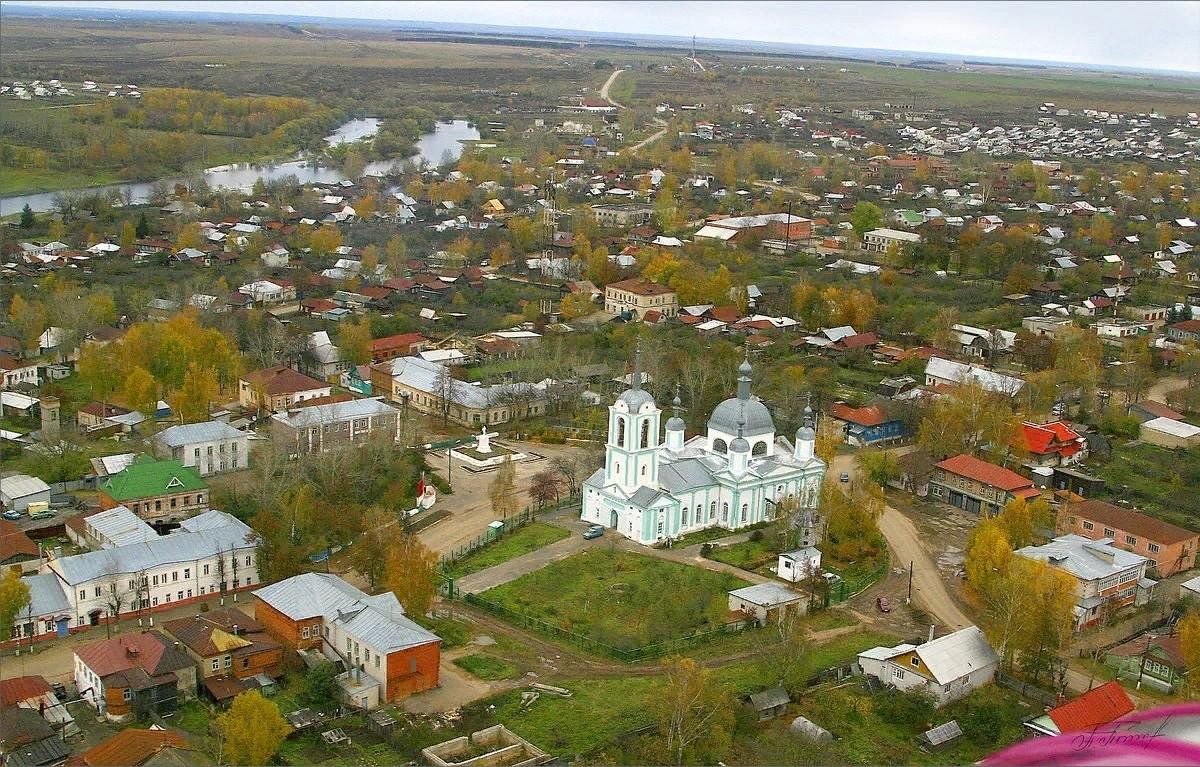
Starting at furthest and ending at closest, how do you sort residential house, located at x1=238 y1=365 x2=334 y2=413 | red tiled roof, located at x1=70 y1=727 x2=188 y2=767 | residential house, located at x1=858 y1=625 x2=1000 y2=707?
residential house, located at x1=238 y1=365 x2=334 y2=413, residential house, located at x1=858 y1=625 x2=1000 y2=707, red tiled roof, located at x1=70 y1=727 x2=188 y2=767

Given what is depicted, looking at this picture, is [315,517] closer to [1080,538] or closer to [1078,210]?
[1080,538]

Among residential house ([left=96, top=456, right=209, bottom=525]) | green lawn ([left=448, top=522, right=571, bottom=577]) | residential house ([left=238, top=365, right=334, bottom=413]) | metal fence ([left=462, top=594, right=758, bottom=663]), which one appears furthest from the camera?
residential house ([left=238, top=365, right=334, bottom=413])

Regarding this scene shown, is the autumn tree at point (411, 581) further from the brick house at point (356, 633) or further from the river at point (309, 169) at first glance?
the river at point (309, 169)

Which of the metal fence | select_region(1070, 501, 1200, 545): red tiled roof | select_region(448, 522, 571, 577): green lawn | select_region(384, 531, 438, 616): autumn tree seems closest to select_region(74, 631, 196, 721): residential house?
select_region(384, 531, 438, 616): autumn tree

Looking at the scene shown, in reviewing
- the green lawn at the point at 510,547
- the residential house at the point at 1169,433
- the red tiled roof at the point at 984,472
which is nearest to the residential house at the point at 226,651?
the green lawn at the point at 510,547

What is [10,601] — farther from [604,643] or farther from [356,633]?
[604,643]

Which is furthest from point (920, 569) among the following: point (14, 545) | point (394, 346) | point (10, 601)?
point (394, 346)

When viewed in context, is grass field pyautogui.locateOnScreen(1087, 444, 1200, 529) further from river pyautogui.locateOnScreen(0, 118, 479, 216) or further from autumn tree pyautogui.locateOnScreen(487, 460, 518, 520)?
river pyautogui.locateOnScreen(0, 118, 479, 216)
